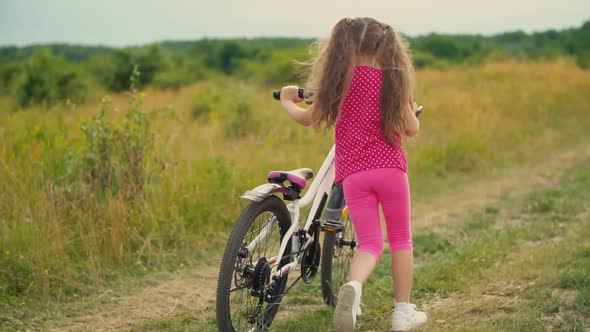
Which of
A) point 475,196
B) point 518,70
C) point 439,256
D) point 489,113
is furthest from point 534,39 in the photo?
point 439,256

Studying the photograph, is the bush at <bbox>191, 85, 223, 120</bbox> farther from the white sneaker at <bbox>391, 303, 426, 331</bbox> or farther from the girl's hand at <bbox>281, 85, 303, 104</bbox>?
the white sneaker at <bbox>391, 303, 426, 331</bbox>

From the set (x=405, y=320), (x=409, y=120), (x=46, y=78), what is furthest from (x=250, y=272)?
(x=46, y=78)

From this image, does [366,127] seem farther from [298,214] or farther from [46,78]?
[46,78]

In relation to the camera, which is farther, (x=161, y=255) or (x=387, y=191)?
(x=161, y=255)

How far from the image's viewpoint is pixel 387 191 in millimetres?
3346

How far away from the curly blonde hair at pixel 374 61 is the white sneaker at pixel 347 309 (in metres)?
0.73

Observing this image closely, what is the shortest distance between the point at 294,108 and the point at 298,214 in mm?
543

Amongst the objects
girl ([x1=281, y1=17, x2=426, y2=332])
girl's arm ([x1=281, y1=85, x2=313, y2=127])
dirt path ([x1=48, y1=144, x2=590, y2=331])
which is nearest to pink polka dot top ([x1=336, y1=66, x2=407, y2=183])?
girl ([x1=281, y1=17, x2=426, y2=332])

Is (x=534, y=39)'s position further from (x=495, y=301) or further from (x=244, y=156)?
(x=495, y=301)

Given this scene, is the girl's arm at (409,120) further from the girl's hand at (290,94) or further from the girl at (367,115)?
the girl's hand at (290,94)

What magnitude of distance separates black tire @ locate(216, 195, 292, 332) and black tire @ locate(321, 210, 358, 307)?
0.38m

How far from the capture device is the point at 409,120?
3.36 m

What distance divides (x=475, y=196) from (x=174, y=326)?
15.5ft

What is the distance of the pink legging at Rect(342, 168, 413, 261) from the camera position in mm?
3328
